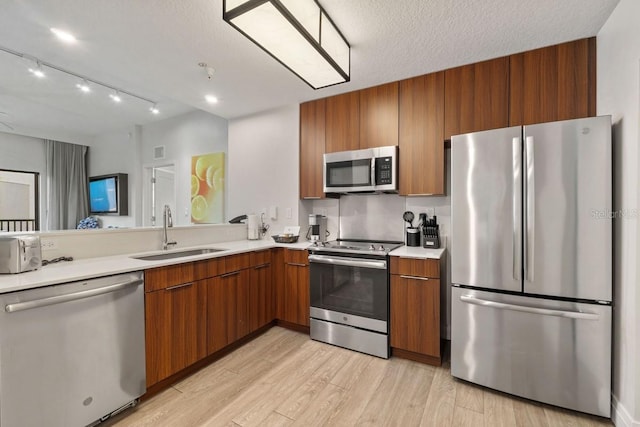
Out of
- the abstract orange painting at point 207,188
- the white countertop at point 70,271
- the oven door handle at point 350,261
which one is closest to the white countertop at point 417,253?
the oven door handle at point 350,261

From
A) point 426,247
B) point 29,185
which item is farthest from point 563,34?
point 29,185

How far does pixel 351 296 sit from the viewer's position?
257 cm

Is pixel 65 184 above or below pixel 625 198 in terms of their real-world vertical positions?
above

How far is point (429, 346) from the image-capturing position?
2.24 m

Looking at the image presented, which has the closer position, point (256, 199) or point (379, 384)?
point (379, 384)

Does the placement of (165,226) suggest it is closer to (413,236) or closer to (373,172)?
(373,172)

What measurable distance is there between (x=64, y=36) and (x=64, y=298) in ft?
6.32

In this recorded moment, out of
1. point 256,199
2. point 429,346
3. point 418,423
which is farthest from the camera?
point 256,199

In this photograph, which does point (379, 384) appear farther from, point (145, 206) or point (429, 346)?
→ point (145, 206)

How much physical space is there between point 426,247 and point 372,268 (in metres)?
0.60

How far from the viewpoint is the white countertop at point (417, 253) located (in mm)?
2236

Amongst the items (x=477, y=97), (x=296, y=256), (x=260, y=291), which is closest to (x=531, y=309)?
(x=477, y=97)

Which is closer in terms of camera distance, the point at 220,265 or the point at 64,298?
the point at 64,298

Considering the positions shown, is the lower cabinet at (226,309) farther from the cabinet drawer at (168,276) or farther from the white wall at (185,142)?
the white wall at (185,142)
